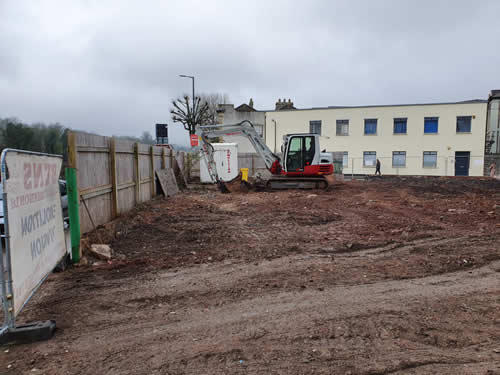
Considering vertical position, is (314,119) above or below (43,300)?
above

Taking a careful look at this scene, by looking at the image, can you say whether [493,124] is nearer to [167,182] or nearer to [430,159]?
[430,159]

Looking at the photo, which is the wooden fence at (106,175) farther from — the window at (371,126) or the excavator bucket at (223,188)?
the window at (371,126)

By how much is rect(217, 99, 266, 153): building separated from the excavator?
20.9m

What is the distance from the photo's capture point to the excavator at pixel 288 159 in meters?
17.5

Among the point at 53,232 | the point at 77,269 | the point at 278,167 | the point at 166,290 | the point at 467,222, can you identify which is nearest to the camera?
the point at 53,232

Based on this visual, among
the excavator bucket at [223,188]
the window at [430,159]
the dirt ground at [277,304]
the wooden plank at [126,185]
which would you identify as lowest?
the dirt ground at [277,304]

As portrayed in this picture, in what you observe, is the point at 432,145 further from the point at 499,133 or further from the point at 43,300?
the point at 43,300

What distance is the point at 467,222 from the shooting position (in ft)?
30.6

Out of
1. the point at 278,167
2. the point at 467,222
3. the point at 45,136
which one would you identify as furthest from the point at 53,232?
the point at 45,136

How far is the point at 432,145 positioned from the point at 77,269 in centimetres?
3639

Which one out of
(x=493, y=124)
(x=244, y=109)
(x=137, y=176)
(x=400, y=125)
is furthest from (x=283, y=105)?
(x=137, y=176)

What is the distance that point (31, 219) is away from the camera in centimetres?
381

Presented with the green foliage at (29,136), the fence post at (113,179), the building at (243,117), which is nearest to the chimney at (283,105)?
the building at (243,117)

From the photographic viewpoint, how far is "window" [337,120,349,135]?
121 ft
